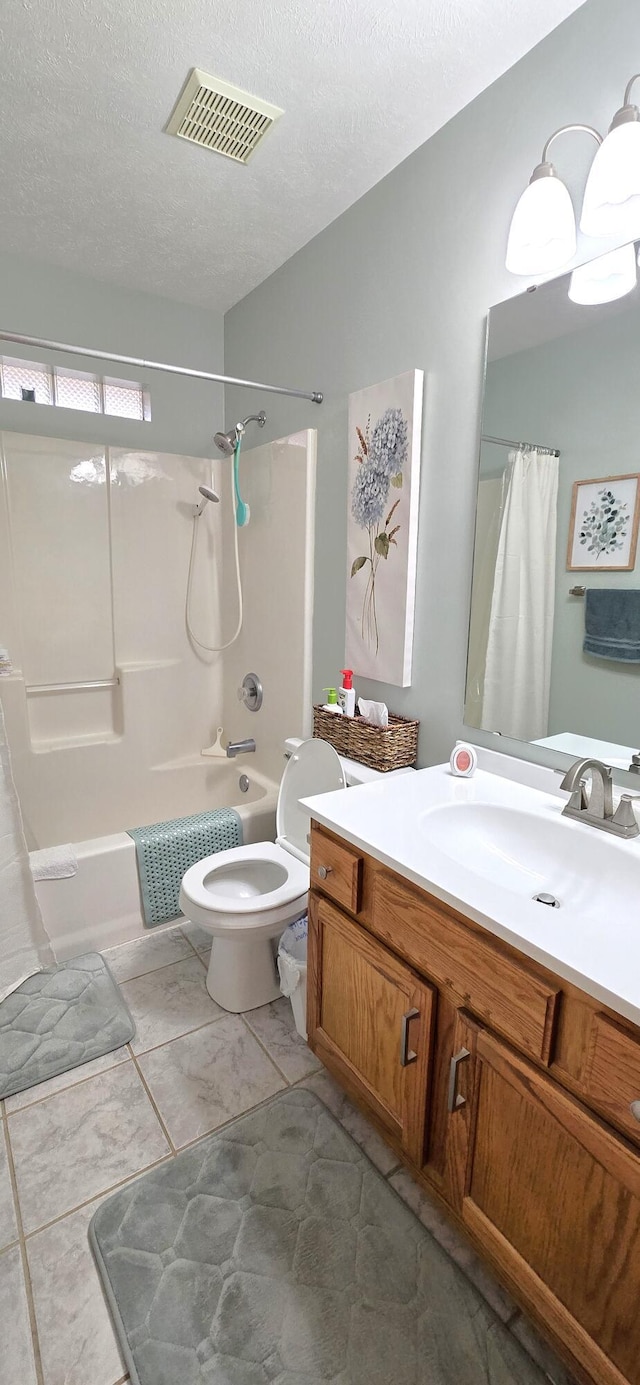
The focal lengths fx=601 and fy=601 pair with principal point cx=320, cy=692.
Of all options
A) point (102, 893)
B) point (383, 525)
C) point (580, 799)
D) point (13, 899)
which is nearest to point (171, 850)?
point (102, 893)

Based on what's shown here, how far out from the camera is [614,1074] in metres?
0.78

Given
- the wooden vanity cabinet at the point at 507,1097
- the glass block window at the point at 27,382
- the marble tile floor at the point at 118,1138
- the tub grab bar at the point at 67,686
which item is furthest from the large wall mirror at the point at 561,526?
the glass block window at the point at 27,382

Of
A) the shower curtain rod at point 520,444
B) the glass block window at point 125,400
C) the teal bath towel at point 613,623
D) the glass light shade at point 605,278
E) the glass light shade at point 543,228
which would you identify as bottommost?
the teal bath towel at point 613,623

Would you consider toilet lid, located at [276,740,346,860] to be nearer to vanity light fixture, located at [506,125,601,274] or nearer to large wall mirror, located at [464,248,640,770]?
large wall mirror, located at [464,248,640,770]

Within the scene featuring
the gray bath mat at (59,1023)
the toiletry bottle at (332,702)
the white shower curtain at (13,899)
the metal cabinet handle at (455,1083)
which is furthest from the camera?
the toiletry bottle at (332,702)

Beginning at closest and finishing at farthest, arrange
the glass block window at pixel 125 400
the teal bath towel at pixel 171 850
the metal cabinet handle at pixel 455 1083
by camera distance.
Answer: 1. the metal cabinet handle at pixel 455 1083
2. the teal bath towel at pixel 171 850
3. the glass block window at pixel 125 400

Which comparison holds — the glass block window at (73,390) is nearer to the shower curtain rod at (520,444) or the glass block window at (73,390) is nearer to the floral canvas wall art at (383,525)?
the floral canvas wall art at (383,525)

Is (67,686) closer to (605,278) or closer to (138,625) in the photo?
(138,625)

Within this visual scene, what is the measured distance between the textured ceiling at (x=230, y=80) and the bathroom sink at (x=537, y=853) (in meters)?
1.66

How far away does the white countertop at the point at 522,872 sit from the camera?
0.81 metres

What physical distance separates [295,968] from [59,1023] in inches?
29.2

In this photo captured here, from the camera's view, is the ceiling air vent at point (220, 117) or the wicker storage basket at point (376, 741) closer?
the ceiling air vent at point (220, 117)

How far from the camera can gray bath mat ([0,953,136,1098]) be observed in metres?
1.62

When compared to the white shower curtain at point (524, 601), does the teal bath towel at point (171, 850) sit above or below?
below
